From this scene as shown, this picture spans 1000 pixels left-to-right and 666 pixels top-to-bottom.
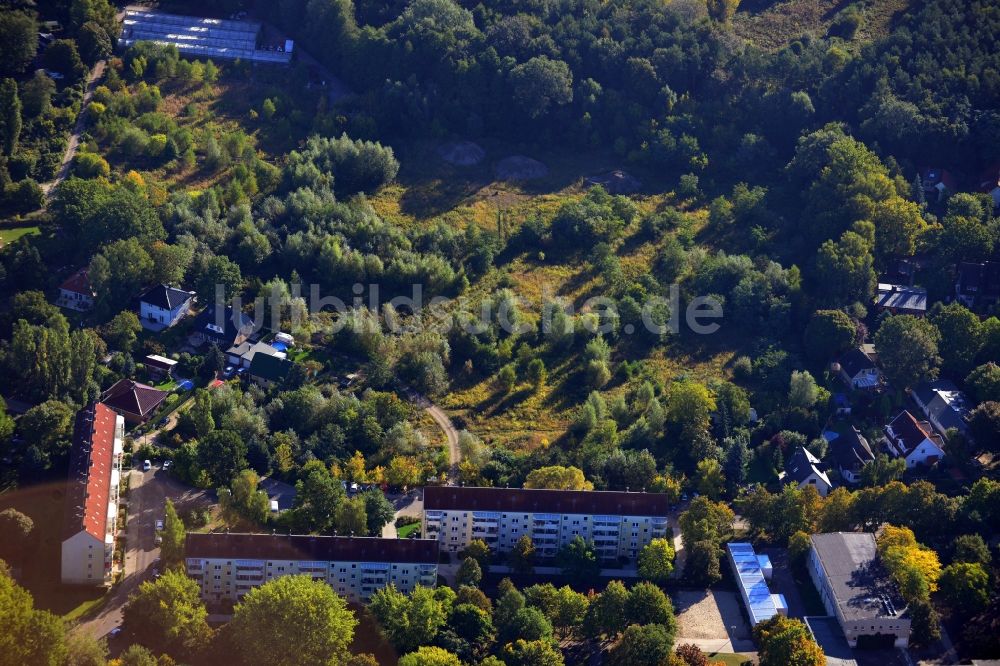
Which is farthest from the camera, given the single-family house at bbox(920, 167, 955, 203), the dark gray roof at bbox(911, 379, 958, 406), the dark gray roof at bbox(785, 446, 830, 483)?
the single-family house at bbox(920, 167, 955, 203)

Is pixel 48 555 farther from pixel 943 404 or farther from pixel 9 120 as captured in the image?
pixel 943 404

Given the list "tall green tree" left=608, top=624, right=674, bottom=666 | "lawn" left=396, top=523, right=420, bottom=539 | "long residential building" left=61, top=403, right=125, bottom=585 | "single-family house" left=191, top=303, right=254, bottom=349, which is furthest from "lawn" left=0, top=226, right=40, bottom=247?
"tall green tree" left=608, top=624, right=674, bottom=666

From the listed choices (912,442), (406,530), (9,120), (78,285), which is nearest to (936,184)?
(912,442)

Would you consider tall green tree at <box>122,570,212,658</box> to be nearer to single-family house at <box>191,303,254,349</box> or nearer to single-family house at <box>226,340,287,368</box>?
single-family house at <box>226,340,287,368</box>

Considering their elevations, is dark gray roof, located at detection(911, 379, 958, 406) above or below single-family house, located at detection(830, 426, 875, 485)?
above

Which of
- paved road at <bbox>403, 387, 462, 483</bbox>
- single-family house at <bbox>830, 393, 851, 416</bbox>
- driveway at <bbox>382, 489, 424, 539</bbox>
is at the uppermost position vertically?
single-family house at <bbox>830, 393, 851, 416</bbox>

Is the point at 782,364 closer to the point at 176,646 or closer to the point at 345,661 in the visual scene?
the point at 345,661
